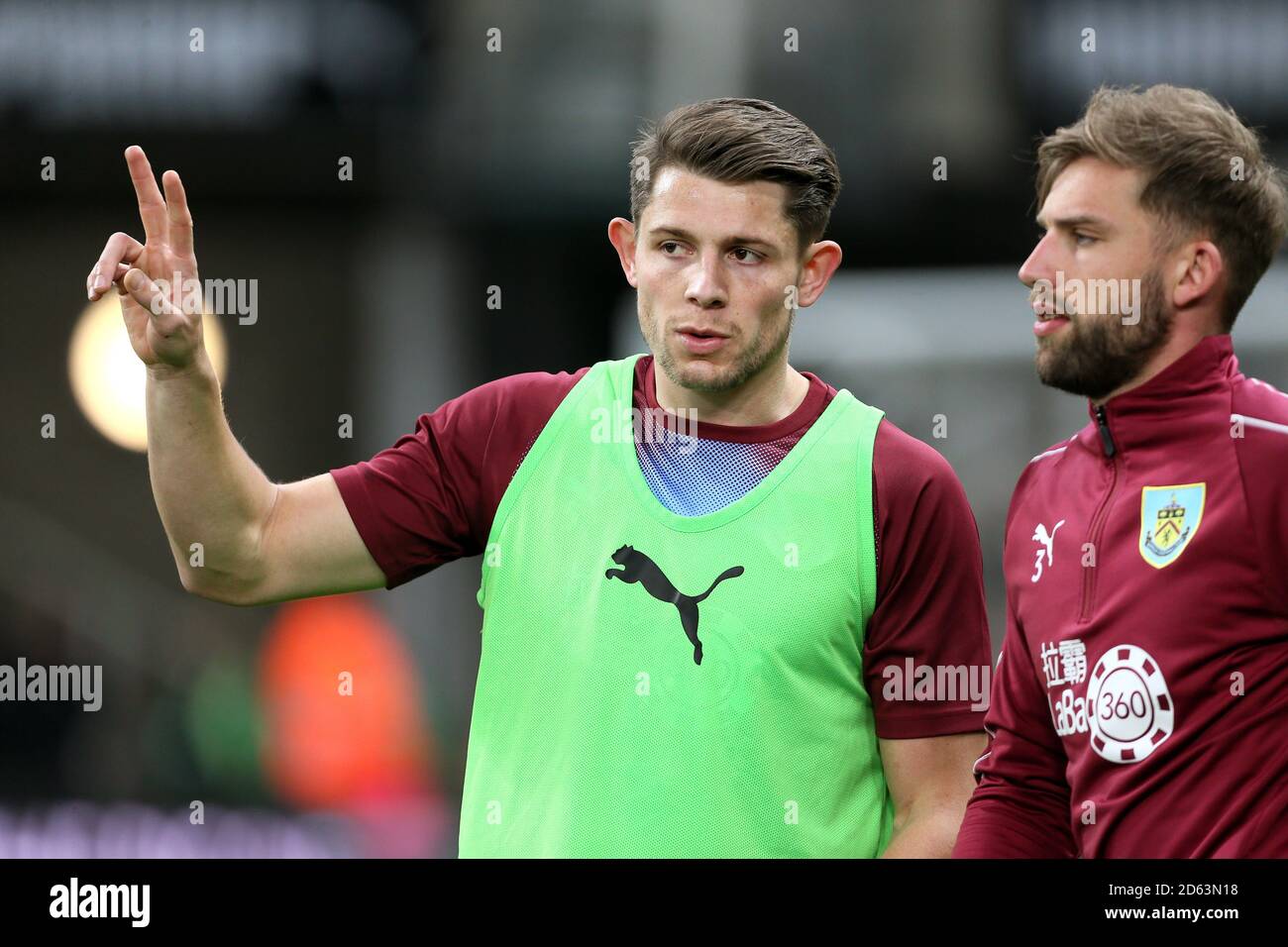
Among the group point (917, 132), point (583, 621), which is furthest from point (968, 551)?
point (917, 132)

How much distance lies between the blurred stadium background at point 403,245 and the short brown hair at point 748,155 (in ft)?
17.8

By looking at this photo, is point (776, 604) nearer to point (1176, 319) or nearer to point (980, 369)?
point (1176, 319)

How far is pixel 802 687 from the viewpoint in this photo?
3645mm

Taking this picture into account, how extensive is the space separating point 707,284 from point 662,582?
61 centimetres

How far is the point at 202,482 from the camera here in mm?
3613

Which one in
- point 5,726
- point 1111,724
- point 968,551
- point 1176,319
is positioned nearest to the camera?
point 1111,724

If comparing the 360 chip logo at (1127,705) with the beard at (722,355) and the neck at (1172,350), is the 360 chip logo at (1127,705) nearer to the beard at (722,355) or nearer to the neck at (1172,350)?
the neck at (1172,350)

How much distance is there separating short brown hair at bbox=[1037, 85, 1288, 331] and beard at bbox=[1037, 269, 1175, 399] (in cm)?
13

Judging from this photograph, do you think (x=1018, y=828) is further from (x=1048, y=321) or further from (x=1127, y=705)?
(x=1048, y=321)

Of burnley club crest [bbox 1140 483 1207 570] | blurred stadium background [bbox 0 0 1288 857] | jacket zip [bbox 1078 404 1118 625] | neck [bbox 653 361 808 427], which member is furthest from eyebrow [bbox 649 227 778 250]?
blurred stadium background [bbox 0 0 1288 857]

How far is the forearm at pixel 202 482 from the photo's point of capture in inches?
140

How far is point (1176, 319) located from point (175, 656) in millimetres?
7251

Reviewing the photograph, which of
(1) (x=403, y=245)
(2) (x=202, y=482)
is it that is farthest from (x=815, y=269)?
(1) (x=403, y=245)

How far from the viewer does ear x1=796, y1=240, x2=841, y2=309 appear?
396 cm
